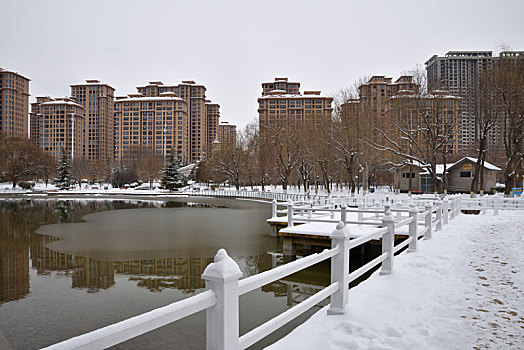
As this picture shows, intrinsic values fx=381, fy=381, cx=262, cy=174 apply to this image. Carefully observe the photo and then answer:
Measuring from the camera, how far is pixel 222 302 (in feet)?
8.89

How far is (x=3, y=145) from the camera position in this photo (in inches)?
2911

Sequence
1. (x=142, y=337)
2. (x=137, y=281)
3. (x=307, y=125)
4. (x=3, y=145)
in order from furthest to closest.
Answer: (x=3, y=145) → (x=307, y=125) → (x=137, y=281) → (x=142, y=337)

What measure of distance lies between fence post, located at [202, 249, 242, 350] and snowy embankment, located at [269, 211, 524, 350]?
4.45ft

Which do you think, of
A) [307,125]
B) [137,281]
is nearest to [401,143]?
[307,125]

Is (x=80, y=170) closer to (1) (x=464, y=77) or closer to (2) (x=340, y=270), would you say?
(1) (x=464, y=77)

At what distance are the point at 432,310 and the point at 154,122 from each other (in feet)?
556

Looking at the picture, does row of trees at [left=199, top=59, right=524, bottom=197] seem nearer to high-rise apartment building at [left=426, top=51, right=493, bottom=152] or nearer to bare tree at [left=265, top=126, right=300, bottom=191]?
bare tree at [left=265, top=126, right=300, bottom=191]

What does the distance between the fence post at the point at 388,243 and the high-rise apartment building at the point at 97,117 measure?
611ft

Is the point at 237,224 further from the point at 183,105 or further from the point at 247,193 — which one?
the point at 183,105

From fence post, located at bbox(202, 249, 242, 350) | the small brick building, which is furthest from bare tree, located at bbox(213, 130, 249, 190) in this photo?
fence post, located at bbox(202, 249, 242, 350)

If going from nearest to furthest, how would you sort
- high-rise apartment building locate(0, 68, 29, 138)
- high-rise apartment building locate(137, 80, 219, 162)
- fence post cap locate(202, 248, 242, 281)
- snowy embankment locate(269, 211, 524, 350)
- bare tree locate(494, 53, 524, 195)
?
fence post cap locate(202, 248, 242, 281) < snowy embankment locate(269, 211, 524, 350) < bare tree locate(494, 53, 524, 195) < high-rise apartment building locate(0, 68, 29, 138) < high-rise apartment building locate(137, 80, 219, 162)

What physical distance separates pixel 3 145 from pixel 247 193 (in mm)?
51236

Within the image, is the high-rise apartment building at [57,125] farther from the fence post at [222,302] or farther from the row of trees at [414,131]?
the fence post at [222,302]

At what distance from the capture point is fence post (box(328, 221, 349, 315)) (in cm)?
500
